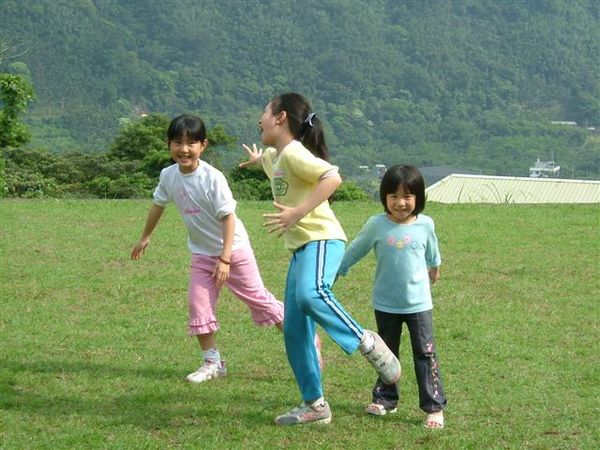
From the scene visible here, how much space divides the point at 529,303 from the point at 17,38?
266ft

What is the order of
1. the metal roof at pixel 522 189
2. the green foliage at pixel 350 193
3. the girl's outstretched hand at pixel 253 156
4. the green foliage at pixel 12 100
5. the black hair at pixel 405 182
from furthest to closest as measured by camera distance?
the metal roof at pixel 522 189 < the green foliage at pixel 12 100 < the green foliage at pixel 350 193 < the girl's outstretched hand at pixel 253 156 < the black hair at pixel 405 182

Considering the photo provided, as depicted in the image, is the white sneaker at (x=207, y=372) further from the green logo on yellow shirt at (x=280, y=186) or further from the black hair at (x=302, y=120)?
the black hair at (x=302, y=120)

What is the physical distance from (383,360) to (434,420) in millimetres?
410

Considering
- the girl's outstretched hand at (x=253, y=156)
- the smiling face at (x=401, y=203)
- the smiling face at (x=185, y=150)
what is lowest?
the smiling face at (x=401, y=203)

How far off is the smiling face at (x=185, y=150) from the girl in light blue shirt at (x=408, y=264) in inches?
48.0

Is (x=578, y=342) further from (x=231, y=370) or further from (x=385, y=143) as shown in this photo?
(x=385, y=143)

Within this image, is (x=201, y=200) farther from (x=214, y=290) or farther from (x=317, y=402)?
(x=317, y=402)

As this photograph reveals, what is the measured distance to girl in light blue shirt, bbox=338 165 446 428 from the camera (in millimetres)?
5258

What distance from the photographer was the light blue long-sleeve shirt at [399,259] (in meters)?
5.28

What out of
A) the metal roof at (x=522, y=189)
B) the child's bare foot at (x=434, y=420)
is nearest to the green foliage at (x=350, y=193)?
the metal roof at (x=522, y=189)

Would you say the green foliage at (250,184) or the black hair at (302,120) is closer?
the black hair at (302,120)

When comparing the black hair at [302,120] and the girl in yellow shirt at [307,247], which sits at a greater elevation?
the black hair at [302,120]

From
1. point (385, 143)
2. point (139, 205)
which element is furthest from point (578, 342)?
point (385, 143)

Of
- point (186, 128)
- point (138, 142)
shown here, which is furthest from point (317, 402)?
point (138, 142)
